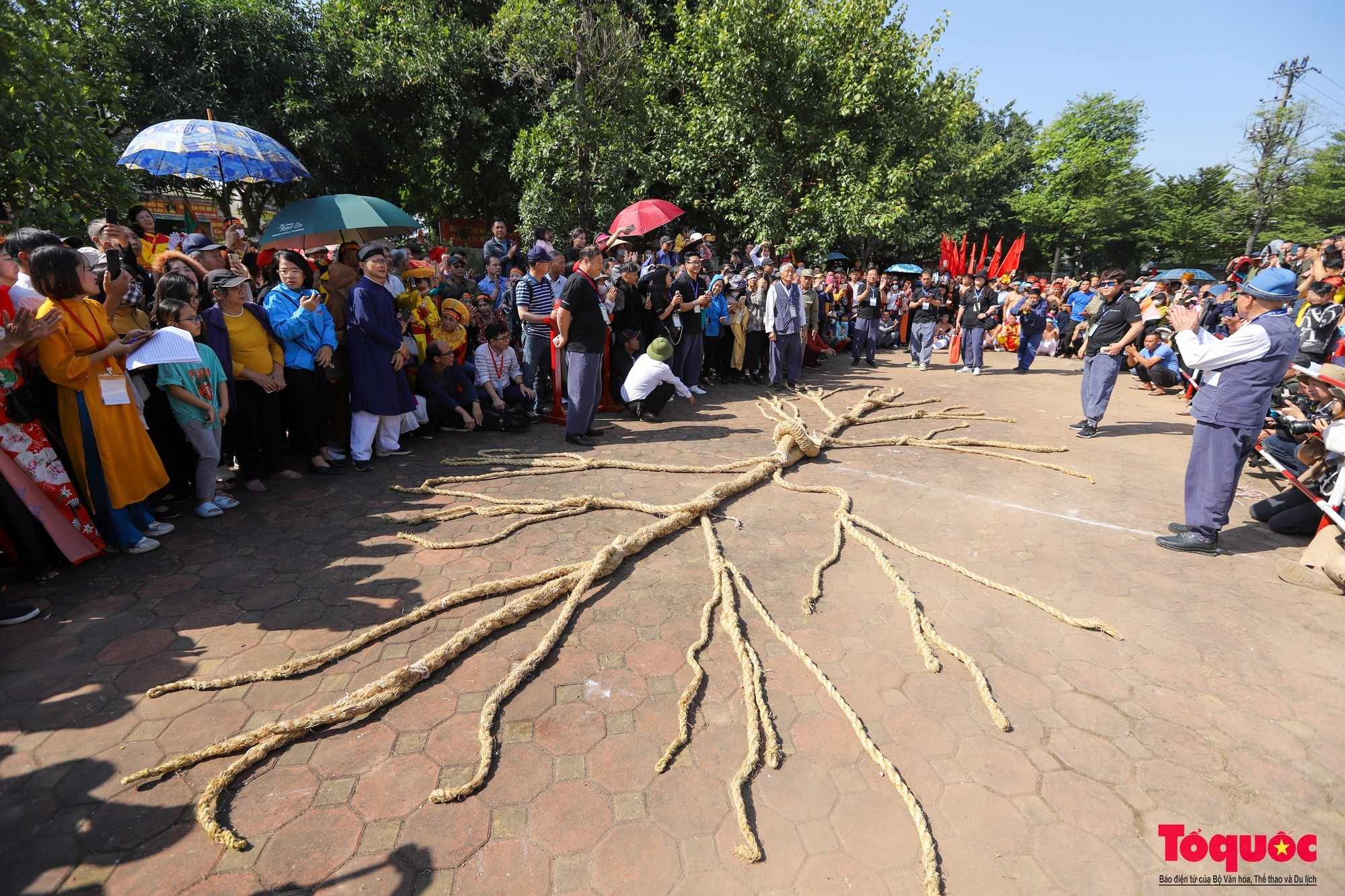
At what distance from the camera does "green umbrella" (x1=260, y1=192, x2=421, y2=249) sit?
20.1 ft

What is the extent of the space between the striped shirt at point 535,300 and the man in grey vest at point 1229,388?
5.81 metres

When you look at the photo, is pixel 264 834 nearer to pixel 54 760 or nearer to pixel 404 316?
pixel 54 760

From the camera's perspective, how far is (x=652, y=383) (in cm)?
721

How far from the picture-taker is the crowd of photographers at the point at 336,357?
367 centimetres

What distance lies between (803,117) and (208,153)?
12.3m

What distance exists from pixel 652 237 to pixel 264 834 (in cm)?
1547

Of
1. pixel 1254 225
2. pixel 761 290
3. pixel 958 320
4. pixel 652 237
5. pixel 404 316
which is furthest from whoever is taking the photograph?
pixel 1254 225

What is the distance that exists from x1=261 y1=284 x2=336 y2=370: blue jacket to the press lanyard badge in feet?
4.35

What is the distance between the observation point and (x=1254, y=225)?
29922 mm

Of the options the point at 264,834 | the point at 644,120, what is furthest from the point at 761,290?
the point at 264,834

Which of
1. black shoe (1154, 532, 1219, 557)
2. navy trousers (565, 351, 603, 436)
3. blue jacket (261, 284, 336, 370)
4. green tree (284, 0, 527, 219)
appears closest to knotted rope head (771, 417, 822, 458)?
navy trousers (565, 351, 603, 436)

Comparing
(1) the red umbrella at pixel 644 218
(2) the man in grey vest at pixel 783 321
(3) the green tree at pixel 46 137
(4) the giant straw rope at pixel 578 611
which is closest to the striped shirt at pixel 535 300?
(4) the giant straw rope at pixel 578 611

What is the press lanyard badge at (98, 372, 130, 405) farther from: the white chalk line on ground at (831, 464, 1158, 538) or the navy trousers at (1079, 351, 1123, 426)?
the navy trousers at (1079, 351, 1123, 426)

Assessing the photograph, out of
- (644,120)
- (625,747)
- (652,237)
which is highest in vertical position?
(644,120)
